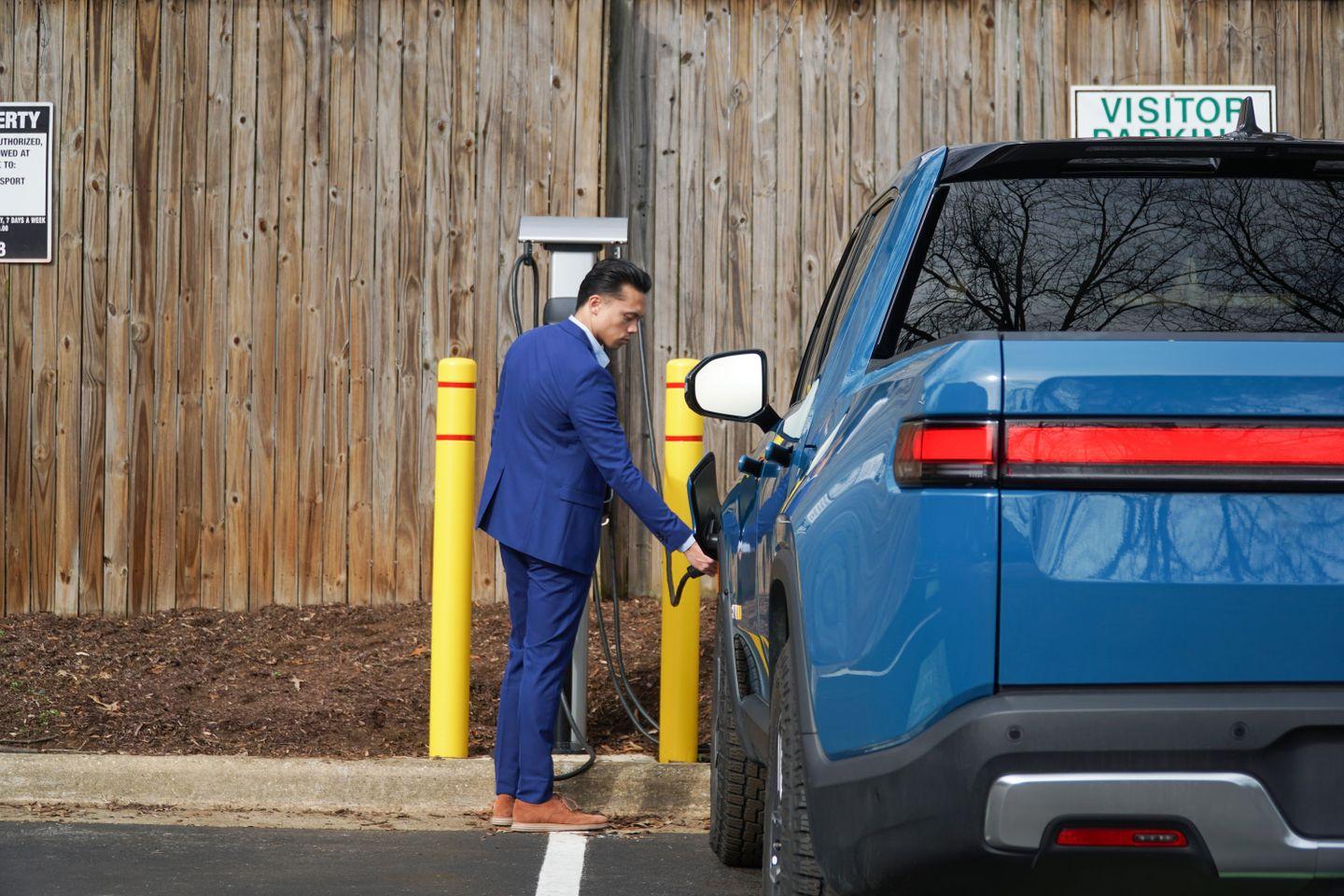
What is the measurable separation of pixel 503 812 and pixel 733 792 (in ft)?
3.37

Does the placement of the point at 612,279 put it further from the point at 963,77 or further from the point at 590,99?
the point at 963,77

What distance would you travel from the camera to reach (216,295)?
7.41m

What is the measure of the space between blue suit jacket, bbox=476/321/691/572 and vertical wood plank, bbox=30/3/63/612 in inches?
126

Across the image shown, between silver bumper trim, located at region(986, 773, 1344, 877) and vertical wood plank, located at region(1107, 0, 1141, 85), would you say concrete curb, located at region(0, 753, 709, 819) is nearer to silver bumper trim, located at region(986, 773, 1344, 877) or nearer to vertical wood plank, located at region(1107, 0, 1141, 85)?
silver bumper trim, located at region(986, 773, 1344, 877)

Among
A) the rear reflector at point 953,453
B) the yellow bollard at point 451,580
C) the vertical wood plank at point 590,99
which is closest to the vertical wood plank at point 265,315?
the vertical wood plank at point 590,99

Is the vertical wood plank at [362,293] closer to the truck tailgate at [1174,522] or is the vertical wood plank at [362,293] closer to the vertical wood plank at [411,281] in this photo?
the vertical wood plank at [411,281]

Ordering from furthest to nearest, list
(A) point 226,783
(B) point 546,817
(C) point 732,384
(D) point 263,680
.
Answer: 1. (D) point 263,680
2. (A) point 226,783
3. (B) point 546,817
4. (C) point 732,384

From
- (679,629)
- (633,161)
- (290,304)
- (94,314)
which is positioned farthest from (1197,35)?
(94,314)

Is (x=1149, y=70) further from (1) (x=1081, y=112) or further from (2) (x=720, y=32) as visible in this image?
(2) (x=720, y=32)

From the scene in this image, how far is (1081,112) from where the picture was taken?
751 cm

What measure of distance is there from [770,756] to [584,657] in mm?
2541

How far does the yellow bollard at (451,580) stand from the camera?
5586 millimetres

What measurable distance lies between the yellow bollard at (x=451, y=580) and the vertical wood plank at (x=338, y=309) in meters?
1.88

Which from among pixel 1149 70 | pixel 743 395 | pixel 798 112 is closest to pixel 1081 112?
pixel 1149 70
